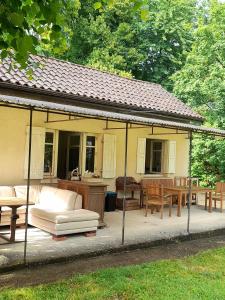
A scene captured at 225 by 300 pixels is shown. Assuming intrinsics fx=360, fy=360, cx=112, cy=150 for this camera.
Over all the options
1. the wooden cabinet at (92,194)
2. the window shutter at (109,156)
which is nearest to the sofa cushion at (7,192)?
the wooden cabinet at (92,194)

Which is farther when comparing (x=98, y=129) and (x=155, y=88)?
(x=155, y=88)

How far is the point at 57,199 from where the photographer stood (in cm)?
797

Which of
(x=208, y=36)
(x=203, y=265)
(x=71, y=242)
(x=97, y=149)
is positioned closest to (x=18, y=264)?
(x=71, y=242)

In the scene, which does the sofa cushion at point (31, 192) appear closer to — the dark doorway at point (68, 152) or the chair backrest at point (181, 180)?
the dark doorway at point (68, 152)

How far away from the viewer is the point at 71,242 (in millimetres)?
A: 6879

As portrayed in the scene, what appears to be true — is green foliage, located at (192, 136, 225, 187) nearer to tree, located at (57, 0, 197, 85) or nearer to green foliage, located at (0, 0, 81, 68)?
tree, located at (57, 0, 197, 85)

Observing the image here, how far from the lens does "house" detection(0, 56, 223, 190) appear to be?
9.08m

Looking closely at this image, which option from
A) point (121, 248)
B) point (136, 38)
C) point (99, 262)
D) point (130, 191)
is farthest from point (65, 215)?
point (136, 38)

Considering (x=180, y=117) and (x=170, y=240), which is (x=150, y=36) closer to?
(x=180, y=117)

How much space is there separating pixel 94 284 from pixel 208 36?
13.5 m

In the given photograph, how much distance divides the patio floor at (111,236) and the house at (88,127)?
189 cm

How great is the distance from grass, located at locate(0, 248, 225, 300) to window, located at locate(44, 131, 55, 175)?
5.19 metres

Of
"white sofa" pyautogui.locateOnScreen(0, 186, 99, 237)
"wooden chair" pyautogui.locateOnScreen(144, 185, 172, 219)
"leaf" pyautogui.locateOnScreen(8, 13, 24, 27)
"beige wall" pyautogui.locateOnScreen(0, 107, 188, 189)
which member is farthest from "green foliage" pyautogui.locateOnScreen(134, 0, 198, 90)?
"leaf" pyautogui.locateOnScreen(8, 13, 24, 27)

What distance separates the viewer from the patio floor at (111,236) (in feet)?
19.9
